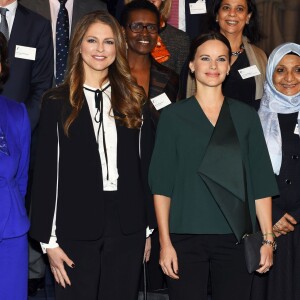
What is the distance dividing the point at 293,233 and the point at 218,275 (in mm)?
882

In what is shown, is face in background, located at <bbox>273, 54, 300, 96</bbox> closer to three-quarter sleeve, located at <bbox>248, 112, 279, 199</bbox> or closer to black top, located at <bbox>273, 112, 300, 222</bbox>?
black top, located at <bbox>273, 112, 300, 222</bbox>

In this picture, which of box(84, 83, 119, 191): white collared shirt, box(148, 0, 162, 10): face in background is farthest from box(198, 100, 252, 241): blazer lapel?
box(148, 0, 162, 10): face in background

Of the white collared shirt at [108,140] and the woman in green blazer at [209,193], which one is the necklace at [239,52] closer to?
the woman in green blazer at [209,193]

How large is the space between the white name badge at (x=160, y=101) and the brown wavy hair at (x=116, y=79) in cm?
97

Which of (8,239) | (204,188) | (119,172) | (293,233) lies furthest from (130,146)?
(293,233)

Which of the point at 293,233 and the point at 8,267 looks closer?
the point at 8,267

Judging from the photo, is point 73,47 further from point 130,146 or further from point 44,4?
point 44,4

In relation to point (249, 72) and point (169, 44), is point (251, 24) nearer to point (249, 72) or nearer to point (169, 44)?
point (249, 72)

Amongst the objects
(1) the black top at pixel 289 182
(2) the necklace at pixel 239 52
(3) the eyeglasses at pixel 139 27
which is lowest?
(1) the black top at pixel 289 182

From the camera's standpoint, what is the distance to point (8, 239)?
12.3ft

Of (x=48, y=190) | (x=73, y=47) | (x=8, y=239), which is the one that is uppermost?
(x=73, y=47)

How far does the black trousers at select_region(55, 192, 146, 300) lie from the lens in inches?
146

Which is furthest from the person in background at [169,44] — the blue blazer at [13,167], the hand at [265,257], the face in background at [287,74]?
the hand at [265,257]

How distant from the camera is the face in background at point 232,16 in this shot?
5379 millimetres
